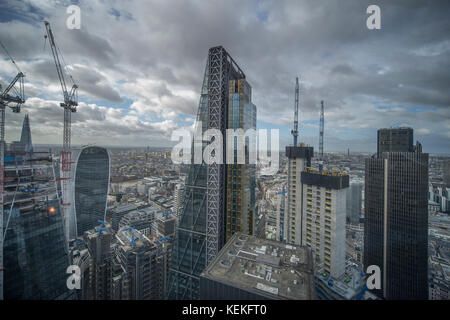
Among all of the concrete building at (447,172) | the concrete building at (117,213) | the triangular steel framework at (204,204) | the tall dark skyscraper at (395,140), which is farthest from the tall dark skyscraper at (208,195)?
the concrete building at (447,172)

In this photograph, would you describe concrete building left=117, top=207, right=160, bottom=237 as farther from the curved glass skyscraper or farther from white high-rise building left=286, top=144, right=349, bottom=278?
white high-rise building left=286, top=144, right=349, bottom=278

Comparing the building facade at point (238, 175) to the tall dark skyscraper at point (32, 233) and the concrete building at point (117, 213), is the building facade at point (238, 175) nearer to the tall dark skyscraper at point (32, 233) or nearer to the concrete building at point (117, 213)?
the tall dark skyscraper at point (32, 233)

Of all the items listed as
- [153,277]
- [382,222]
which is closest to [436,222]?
[382,222]

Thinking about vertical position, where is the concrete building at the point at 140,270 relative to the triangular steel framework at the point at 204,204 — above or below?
below

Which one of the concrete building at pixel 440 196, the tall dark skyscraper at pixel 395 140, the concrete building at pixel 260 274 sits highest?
the tall dark skyscraper at pixel 395 140

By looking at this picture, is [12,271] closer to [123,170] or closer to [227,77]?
[227,77]

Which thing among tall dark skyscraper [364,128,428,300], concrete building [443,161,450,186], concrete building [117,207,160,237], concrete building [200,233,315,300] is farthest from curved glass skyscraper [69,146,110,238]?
concrete building [443,161,450,186]
